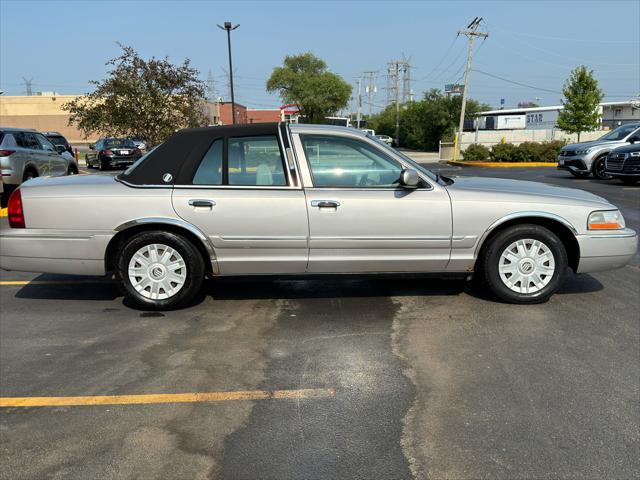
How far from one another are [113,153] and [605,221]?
75.9ft

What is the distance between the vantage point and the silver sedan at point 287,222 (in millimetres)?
4875

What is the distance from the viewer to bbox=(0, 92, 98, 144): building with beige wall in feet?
214

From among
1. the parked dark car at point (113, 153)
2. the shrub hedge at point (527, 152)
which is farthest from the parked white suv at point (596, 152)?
the parked dark car at point (113, 153)

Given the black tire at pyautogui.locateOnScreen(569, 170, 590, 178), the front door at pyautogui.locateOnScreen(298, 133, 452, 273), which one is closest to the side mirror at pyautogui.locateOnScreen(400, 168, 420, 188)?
the front door at pyautogui.locateOnScreen(298, 133, 452, 273)

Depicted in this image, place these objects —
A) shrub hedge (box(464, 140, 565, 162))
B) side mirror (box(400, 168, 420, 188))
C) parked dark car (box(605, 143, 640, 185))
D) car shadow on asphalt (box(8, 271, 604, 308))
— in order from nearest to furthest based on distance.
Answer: side mirror (box(400, 168, 420, 188)) → car shadow on asphalt (box(8, 271, 604, 308)) → parked dark car (box(605, 143, 640, 185)) → shrub hedge (box(464, 140, 565, 162))

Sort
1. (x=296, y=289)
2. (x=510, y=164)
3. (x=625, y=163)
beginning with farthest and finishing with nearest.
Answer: (x=510, y=164) → (x=625, y=163) → (x=296, y=289)

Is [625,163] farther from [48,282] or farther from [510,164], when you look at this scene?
[48,282]

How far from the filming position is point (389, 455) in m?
2.81

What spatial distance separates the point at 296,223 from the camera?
486 centimetres

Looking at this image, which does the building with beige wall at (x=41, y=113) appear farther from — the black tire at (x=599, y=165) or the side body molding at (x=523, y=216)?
the side body molding at (x=523, y=216)

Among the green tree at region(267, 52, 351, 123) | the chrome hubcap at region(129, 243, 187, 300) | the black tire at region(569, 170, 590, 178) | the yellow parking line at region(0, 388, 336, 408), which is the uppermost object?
the green tree at region(267, 52, 351, 123)

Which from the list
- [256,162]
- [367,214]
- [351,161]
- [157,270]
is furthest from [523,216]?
[157,270]

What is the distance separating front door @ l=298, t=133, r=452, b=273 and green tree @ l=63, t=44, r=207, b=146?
15.5 m

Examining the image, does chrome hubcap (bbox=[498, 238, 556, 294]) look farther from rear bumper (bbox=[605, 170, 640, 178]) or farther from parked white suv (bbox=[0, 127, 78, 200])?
rear bumper (bbox=[605, 170, 640, 178])
